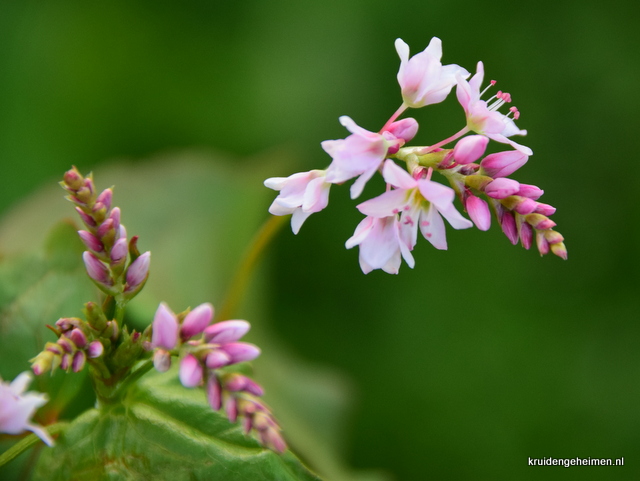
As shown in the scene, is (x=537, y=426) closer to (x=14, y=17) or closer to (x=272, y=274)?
(x=272, y=274)

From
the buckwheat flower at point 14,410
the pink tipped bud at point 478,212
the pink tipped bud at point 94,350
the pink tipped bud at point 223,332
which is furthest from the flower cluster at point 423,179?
the buckwheat flower at point 14,410

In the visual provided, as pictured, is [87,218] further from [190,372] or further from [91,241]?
[190,372]

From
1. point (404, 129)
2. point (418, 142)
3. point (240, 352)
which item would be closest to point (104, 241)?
point (240, 352)

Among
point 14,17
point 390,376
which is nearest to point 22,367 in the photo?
point 390,376

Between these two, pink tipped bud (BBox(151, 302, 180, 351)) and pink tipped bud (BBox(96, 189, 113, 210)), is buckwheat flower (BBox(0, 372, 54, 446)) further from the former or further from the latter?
pink tipped bud (BBox(96, 189, 113, 210))

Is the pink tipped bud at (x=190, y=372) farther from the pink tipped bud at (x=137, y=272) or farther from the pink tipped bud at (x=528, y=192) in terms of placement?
the pink tipped bud at (x=528, y=192)
